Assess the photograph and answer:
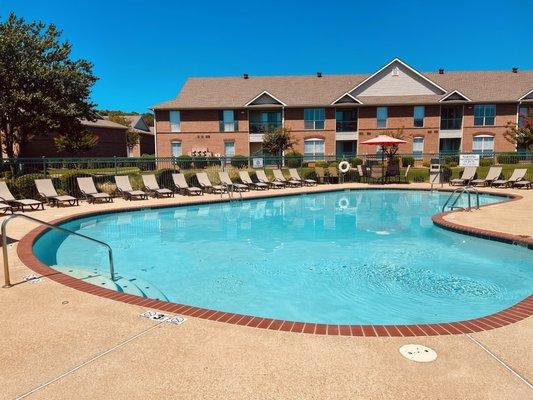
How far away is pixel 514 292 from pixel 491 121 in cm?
3436

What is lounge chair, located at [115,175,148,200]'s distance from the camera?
16.4 metres

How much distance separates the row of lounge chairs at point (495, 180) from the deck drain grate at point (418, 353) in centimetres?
1891

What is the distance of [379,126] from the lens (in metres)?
36.2

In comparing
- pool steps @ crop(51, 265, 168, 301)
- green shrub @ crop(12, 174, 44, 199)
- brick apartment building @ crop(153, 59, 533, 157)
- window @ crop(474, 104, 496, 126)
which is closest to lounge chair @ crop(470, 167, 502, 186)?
brick apartment building @ crop(153, 59, 533, 157)

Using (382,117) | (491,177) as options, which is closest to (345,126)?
(382,117)

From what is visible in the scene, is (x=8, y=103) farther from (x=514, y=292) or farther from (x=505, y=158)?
(x=505, y=158)

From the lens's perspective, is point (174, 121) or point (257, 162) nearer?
point (257, 162)

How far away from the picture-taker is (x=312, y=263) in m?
8.23

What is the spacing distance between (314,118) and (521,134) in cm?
1691

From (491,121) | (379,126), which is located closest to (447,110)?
(491,121)

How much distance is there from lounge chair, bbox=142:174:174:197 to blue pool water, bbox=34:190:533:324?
3496mm

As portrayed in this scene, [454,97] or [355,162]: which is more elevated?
[454,97]

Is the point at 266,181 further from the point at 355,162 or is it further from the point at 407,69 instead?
the point at 407,69

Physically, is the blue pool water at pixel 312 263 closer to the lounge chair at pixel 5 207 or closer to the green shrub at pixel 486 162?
the lounge chair at pixel 5 207
